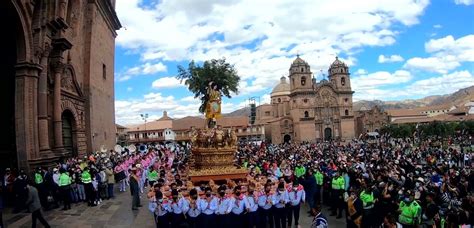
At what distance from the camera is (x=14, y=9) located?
1375cm

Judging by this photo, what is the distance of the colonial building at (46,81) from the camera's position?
14.7m

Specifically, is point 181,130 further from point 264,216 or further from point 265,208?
point 265,208

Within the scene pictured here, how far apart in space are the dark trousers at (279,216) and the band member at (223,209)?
141 cm

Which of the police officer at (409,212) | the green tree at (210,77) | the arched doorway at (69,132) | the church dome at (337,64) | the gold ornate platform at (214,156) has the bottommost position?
the police officer at (409,212)

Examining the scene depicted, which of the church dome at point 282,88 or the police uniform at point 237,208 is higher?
the church dome at point 282,88

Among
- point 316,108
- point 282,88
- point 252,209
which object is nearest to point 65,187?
point 252,209

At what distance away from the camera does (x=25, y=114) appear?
14742mm

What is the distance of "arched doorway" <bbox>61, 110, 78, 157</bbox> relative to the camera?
70.0 feet

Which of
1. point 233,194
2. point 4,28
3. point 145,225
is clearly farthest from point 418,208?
point 4,28

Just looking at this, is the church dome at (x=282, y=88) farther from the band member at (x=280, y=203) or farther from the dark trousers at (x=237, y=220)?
the dark trousers at (x=237, y=220)

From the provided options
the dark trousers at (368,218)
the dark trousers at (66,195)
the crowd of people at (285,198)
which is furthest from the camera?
the dark trousers at (66,195)

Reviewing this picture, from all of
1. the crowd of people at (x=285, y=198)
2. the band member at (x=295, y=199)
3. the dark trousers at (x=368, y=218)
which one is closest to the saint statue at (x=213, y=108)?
the crowd of people at (x=285, y=198)

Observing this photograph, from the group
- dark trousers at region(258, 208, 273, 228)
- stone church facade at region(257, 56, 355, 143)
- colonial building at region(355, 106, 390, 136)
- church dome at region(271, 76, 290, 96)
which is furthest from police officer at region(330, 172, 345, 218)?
church dome at region(271, 76, 290, 96)

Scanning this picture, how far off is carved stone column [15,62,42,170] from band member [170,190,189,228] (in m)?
7.42
